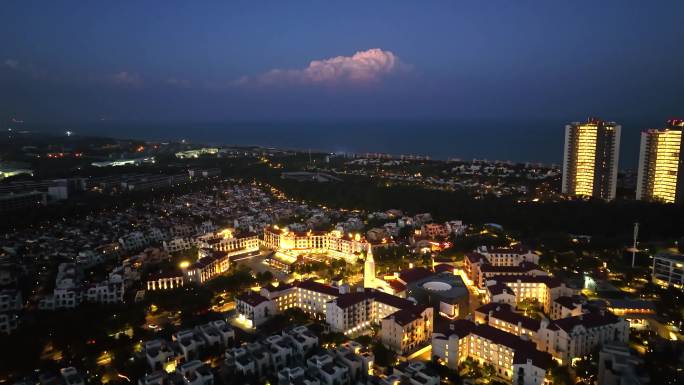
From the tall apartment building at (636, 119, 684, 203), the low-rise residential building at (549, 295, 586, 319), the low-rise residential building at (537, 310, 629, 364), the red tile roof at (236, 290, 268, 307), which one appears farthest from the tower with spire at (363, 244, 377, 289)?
the tall apartment building at (636, 119, 684, 203)

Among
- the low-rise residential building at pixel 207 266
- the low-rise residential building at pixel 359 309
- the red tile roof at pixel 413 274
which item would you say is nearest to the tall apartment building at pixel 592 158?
the red tile roof at pixel 413 274

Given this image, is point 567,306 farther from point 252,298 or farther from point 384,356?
point 252,298

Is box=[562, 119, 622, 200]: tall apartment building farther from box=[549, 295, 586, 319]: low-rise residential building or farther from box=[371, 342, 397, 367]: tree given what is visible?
box=[371, 342, 397, 367]: tree

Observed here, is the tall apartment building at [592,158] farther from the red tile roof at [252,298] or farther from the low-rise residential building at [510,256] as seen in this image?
the red tile roof at [252,298]

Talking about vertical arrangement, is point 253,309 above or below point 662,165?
below

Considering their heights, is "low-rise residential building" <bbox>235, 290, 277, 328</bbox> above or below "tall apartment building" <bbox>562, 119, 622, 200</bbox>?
below

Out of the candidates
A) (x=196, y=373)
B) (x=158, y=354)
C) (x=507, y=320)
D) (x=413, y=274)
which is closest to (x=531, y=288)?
(x=507, y=320)

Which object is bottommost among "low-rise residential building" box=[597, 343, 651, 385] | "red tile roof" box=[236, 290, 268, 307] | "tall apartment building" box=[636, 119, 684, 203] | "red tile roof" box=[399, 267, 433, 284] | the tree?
the tree

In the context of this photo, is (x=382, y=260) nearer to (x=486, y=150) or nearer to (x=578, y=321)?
(x=578, y=321)
